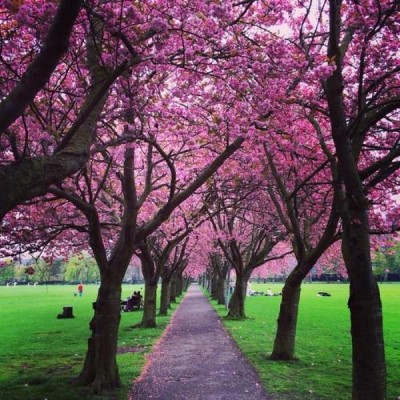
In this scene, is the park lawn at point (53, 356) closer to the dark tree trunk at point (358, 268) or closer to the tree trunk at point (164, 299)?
the tree trunk at point (164, 299)

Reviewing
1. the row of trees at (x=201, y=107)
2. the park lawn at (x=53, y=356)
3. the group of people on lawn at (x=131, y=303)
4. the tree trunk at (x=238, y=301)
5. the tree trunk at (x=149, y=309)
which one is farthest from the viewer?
the group of people on lawn at (x=131, y=303)

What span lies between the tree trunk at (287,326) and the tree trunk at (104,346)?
4.50 m

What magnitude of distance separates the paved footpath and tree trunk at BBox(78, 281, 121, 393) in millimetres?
579

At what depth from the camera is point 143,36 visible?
19.9 ft

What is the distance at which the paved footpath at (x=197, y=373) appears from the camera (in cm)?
802

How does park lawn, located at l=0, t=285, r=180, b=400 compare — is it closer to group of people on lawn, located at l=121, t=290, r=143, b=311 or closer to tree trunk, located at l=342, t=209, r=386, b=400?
tree trunk, located at l=342, t=209, r=386, b=400

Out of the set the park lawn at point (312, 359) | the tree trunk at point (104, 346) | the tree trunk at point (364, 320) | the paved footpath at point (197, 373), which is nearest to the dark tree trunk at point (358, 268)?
the tree trunk at point (364, 320)

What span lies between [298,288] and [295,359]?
1.81m

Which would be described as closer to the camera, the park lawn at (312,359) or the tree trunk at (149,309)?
the park lawn at (312,359)

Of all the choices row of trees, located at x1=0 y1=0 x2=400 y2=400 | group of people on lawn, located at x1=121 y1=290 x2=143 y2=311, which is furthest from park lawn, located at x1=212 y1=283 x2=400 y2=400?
group of people on lawn, located at x1=121 y1=290 x2=143 y2=311

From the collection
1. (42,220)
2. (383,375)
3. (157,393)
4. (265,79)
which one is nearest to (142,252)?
(42,220)

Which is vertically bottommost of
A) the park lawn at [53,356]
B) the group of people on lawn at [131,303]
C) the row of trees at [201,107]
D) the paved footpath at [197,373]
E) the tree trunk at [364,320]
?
the park lawn at [53,356]

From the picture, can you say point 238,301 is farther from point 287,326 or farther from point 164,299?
point 287,326

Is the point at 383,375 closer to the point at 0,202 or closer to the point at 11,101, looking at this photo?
the point at 0,202
